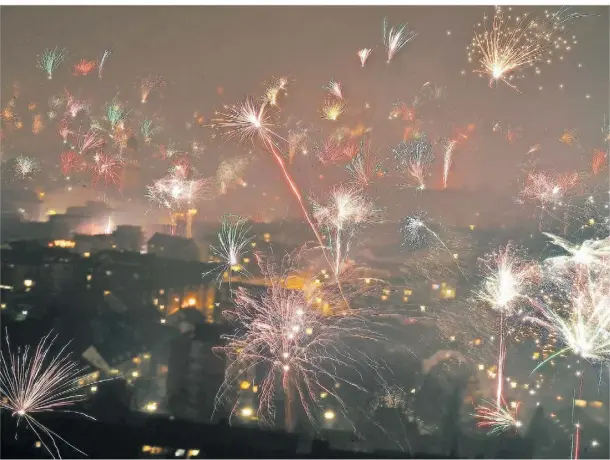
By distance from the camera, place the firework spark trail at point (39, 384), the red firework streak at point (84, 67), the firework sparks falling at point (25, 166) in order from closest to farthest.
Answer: the firework spark trail at point (39, 384)
the red firework streak at point (84, 67)
the firework sparks falling at point (25, 166)

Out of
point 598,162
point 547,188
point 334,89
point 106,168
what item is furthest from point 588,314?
point 106,168

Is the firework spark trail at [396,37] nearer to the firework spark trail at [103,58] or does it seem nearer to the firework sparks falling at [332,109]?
the firework sparks falling at [332,109]

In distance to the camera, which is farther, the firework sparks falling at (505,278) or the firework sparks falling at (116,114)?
the firework sparks falling at (116,114)

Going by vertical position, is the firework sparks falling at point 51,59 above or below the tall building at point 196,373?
above

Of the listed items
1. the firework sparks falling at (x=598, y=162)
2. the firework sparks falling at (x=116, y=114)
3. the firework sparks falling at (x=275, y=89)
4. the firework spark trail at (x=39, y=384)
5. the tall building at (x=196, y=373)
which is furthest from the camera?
the firework sparks falling at (x=116, y=114)

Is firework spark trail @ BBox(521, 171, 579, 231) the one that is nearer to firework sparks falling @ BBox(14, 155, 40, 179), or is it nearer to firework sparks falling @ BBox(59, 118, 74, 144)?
firework sparks falling @ BBox(59, 118, 74, 144)

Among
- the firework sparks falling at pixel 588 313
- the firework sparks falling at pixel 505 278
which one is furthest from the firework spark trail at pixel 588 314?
the firework sparks falling at pixel 505 278

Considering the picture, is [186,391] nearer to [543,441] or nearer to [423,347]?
[423,347]
